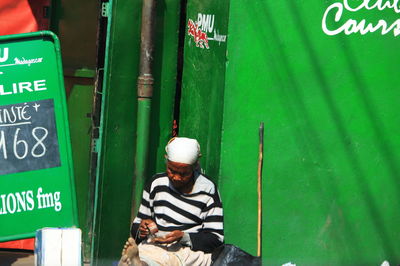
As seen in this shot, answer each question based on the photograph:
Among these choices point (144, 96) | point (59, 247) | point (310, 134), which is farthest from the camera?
point (310, 134)

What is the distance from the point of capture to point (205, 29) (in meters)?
7.29

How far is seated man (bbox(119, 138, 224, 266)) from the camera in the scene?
595 cm

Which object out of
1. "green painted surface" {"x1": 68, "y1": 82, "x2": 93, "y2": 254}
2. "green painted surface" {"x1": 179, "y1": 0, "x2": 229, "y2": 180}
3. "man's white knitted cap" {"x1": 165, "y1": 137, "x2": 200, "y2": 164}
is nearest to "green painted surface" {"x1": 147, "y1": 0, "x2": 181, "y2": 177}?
"green painted surface" {"x1": 179, "y1": 0, "x2": 229, "y2": 180}

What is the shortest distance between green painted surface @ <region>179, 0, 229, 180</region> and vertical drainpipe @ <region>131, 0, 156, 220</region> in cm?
39

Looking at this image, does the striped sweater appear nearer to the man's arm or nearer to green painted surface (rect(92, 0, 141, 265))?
the man's arm

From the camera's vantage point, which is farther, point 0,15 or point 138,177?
point 0,15

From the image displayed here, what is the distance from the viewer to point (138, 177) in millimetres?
7125

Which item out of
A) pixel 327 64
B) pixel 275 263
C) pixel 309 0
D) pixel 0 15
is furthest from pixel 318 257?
pixel 0 15

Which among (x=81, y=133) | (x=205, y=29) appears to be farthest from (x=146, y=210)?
(x=81, y=133)

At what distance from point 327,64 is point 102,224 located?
2.23m

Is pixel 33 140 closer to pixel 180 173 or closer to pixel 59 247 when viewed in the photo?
pixel 59 247

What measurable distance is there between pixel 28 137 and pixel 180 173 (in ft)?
3.38

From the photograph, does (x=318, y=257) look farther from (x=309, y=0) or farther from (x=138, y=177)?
(x=309, y=0)

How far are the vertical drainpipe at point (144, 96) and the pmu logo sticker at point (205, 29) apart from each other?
15.5 inches
